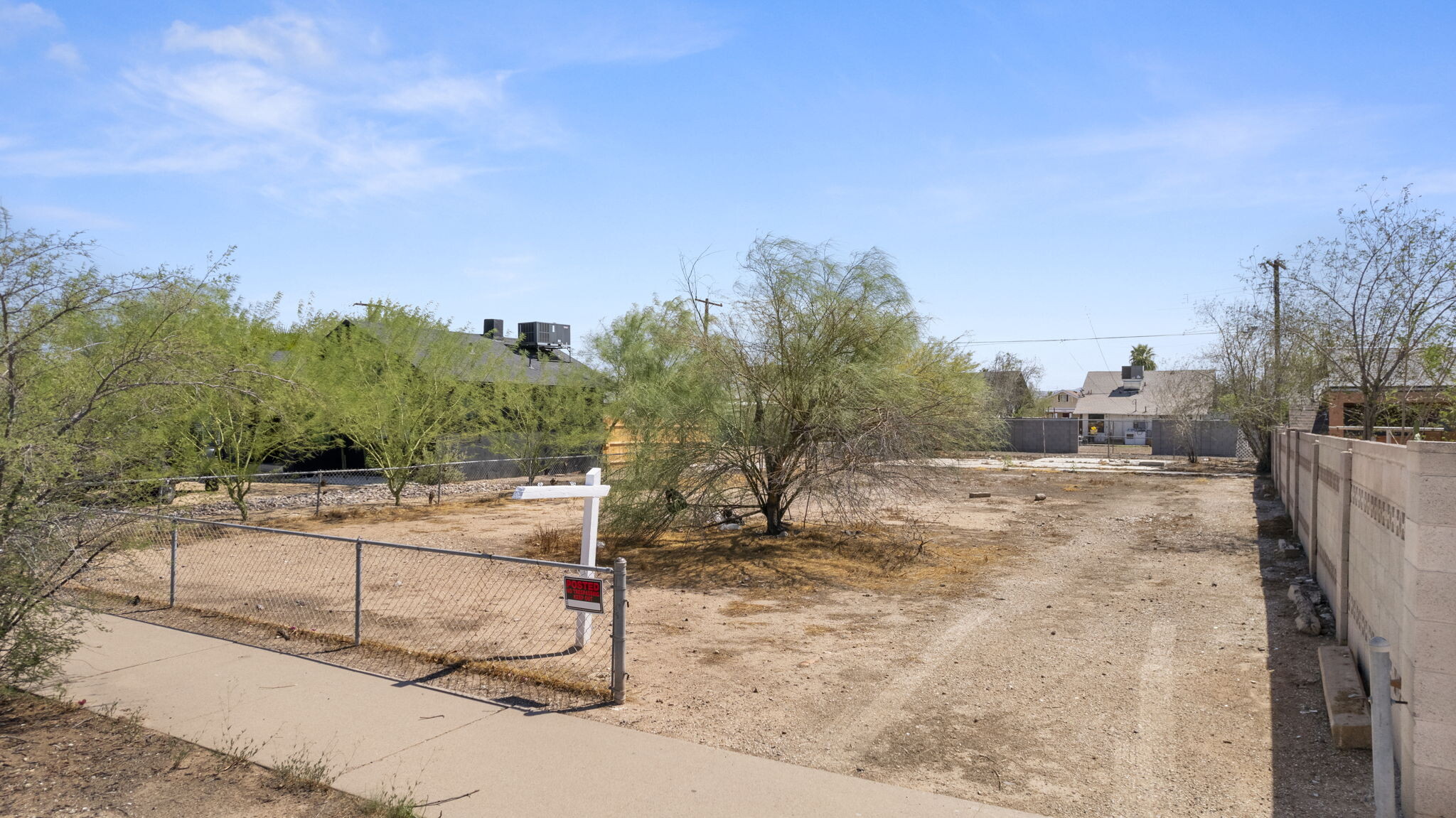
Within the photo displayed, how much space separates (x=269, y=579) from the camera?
11867 millimetres

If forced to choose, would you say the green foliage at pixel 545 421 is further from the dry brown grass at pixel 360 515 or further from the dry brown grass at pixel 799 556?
the dry brown grass at pixel 799 556

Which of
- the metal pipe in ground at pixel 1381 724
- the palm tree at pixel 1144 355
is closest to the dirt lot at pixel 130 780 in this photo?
the metal pipe in ground at pixel 1381 724

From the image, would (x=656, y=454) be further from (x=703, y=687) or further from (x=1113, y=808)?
(x=1113, y=808)

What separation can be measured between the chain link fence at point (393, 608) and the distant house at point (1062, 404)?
63.2 metres

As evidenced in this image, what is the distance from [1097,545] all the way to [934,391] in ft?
14.3

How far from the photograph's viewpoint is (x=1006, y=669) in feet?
25.7

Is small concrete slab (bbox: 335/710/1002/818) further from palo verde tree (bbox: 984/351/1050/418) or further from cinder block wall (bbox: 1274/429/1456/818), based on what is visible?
palo verde tree (bbox: 984/351/1050/418)

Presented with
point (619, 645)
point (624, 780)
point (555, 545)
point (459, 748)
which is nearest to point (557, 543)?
point (555, 545)

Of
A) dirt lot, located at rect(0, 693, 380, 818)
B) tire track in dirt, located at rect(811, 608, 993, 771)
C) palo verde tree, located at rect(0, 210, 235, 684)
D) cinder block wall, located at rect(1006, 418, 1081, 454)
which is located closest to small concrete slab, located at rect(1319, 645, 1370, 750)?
tire track in dirt, located at rect(811, 608, 993, 771)

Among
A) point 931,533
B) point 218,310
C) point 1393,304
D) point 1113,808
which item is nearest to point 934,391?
point 931,533

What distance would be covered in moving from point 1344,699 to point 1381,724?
2.69m

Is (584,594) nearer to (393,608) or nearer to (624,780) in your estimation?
(624,780)

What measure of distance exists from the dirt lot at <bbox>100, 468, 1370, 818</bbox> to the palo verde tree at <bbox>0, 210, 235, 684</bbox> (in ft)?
13.2

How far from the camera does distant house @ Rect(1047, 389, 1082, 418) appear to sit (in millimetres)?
73750
